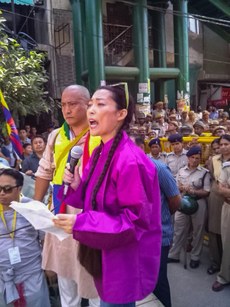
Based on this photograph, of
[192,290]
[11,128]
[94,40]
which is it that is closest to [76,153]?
[192,290]

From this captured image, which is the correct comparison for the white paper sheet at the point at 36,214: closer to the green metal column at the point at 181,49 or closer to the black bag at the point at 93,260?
the black bag at the point at 93,260

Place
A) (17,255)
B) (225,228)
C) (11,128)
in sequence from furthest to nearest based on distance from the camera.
A: (11,128) → (225,228) → (17,255)

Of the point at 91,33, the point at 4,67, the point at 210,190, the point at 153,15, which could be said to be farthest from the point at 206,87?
the point at 210,190

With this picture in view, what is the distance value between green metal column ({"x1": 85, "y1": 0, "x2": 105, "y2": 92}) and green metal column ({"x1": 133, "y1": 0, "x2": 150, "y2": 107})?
1579 mm

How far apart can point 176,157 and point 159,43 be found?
9.73m

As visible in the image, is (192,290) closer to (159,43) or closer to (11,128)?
(11,128)

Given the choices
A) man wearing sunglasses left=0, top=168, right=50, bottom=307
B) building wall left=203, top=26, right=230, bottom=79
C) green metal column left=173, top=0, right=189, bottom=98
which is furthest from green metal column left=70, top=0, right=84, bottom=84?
man wearing sunglasses left=0, top=168, right=50, bottom=307

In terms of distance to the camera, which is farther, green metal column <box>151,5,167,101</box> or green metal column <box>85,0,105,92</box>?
green metal column <box>151,5,167,101</box>

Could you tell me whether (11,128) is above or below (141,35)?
below

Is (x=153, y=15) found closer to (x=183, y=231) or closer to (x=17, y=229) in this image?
(x=183, y=231)

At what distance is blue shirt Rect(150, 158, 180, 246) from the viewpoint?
2.62 meters

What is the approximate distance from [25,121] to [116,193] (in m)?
11.9

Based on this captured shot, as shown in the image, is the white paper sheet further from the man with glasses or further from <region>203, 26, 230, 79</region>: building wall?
<region>203, 26, 230, 79</region>: building wall

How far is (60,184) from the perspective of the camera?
2.10 m
